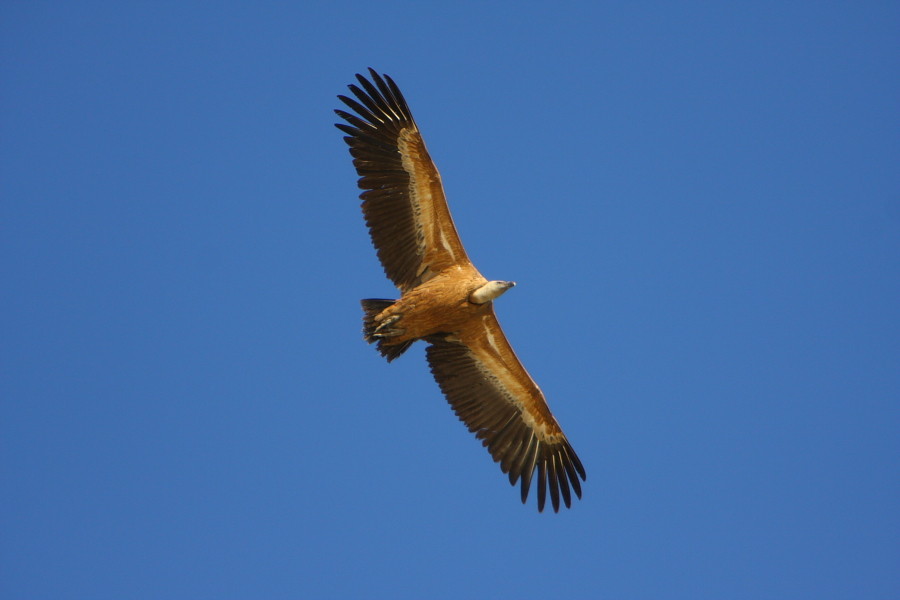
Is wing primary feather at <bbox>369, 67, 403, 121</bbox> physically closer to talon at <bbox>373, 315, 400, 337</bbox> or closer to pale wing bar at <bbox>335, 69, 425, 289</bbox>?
pale wing bar at <bbox>335, 69, 425, 289</bbox>

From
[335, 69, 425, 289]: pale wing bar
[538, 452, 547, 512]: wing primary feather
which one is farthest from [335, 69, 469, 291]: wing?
[538, 452, 547, 512]: wing primary feather

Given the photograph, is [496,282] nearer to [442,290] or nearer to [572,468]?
[442,290]

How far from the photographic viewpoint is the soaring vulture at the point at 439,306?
13.3 meters

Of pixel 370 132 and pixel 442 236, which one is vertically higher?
pixel 370 132

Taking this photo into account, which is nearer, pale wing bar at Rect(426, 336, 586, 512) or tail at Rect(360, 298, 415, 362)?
tail at Rect(360, 298, 415, 362)

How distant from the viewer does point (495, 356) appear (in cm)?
1392

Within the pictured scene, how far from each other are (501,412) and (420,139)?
3.66 meters

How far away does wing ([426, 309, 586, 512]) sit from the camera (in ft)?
45.8

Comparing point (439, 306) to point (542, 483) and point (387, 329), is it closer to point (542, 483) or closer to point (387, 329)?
point (387, 329)

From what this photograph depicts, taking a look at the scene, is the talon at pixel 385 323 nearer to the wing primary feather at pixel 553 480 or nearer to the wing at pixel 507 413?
the wing at pixel 507 413

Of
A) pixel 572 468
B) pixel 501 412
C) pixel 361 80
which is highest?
pixel 361 80

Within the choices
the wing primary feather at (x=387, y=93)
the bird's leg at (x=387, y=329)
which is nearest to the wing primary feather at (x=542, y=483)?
the bird's leg at (x=387, y=329)

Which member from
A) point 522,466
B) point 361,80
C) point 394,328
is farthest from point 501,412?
point 361,80

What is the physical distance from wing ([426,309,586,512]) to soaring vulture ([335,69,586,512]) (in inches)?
0.5
